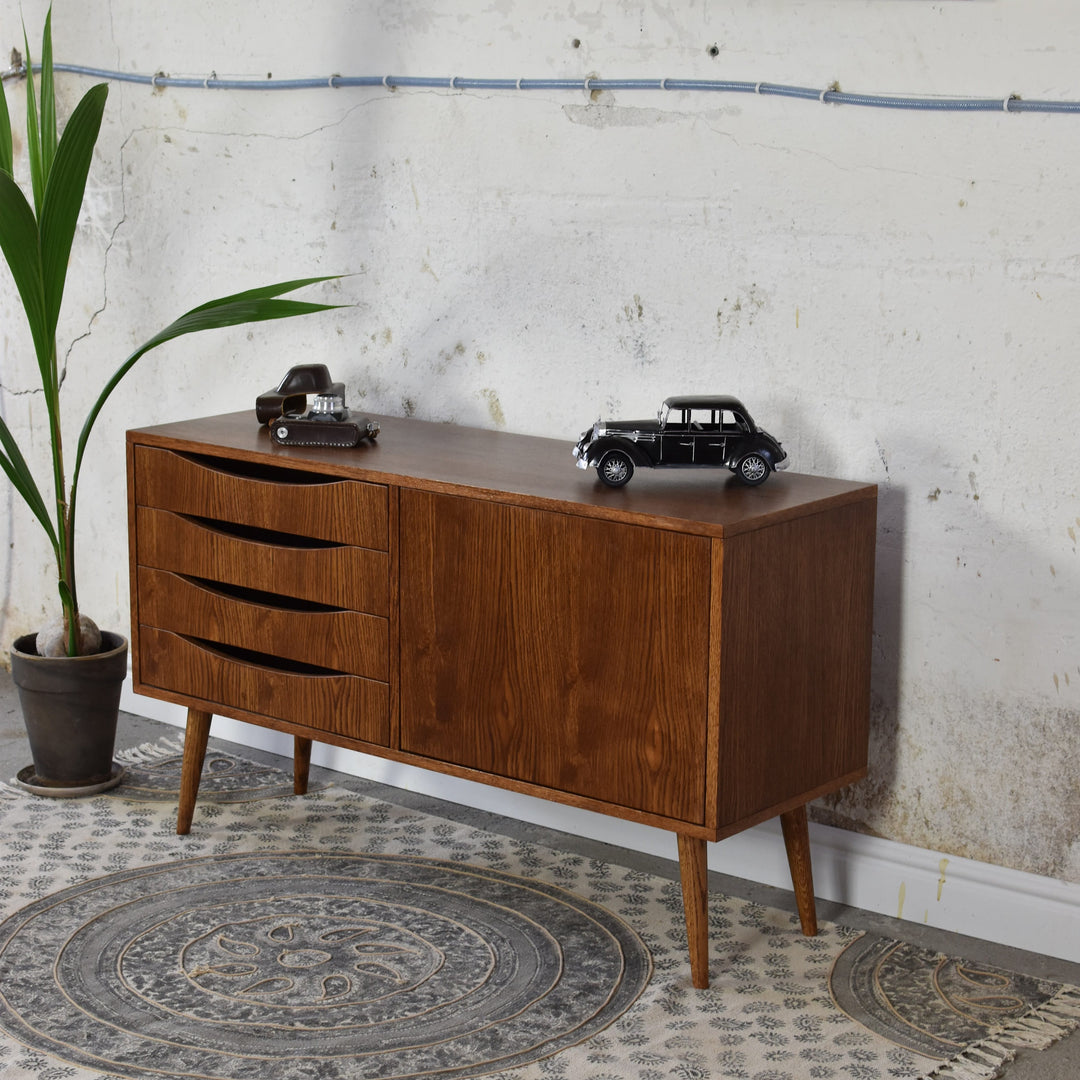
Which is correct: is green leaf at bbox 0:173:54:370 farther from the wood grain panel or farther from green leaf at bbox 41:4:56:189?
the wood grain panel

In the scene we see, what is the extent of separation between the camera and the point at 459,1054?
2.08 metres

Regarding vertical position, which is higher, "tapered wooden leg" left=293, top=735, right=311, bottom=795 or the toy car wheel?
the toy car wheel

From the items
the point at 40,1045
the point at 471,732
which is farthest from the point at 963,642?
the point at 40,1045

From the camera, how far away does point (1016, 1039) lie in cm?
214

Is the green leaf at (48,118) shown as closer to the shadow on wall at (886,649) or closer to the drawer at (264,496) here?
the drawer at (264,496)

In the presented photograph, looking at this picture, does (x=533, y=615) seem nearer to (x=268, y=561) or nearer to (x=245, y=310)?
(x=268, y=561)

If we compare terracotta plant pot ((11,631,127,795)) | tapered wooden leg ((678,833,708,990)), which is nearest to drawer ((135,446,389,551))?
terracotta plant pot ((11,631,127,795))

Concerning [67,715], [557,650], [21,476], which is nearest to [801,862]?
[557,650]

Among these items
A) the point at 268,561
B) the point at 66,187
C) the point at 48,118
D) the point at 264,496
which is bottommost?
the point at 268,561

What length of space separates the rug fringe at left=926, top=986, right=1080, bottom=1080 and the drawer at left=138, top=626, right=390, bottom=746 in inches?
39.3

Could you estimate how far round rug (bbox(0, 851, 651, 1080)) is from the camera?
82.0 inches

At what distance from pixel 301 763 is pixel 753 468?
3.90 ft

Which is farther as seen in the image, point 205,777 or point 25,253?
point 205,777

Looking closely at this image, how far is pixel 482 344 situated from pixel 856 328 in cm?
76
